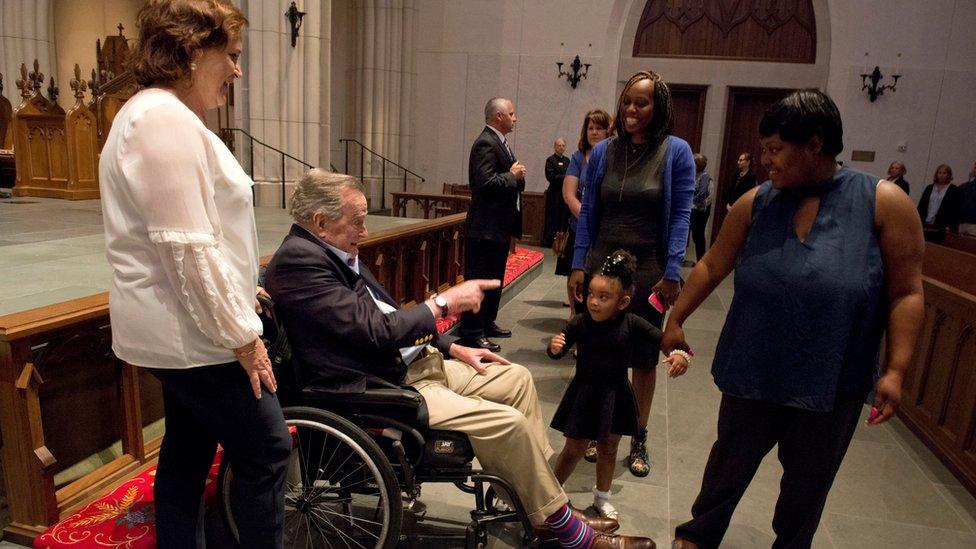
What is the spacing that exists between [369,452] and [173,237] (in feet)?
2.98

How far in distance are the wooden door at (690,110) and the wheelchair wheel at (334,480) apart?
33.0ft

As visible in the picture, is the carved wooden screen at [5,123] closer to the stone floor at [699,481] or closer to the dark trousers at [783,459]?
the stone floor at [699,481]

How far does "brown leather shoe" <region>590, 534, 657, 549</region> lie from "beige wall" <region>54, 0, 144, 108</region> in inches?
503

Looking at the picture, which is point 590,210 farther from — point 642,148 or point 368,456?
point 368,456

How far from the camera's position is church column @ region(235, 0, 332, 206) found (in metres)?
8.54

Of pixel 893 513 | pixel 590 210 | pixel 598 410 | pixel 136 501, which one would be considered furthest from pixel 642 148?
pixel 136 501

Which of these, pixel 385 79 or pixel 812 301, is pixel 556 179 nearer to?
pixel 385 79

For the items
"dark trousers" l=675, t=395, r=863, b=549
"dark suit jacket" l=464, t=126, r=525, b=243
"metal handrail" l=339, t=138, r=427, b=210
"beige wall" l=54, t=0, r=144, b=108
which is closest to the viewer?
"dark trousers" l=675, t=395, r=863, b=549

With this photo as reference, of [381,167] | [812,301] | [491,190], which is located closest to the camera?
[812,301]

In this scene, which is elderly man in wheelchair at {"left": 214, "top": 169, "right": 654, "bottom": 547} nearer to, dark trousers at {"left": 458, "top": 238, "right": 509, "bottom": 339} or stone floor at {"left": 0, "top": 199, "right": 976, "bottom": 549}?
stone floor at {"left": 0, "top": 199, "right": 976, "bottom": 549}

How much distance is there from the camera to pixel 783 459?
1.94 metres

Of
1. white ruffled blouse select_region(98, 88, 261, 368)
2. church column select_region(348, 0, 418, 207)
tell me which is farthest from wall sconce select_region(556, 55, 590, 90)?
white ruffled blouse select_region(98, 88, 261, 368)

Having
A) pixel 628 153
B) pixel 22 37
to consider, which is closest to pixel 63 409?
pixel 628 153

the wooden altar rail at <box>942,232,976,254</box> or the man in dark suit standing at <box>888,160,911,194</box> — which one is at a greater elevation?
the man in dark suit standing at <box>888,160,911,194</box>
